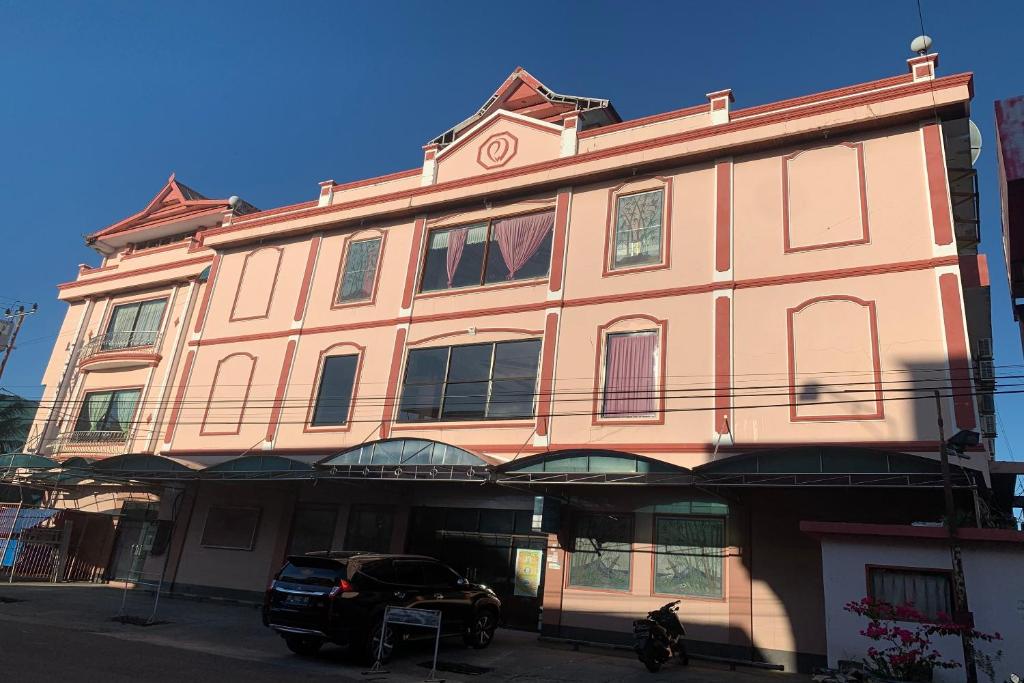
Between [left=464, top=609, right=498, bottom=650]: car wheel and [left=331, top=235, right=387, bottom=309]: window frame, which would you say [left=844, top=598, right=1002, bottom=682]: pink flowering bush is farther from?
[left=331, top=235, right=387, bottom=309]: window frame

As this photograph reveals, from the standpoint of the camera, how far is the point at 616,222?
17.9 metres

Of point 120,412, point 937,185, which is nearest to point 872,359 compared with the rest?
point 937,185

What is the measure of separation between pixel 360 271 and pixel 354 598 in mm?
12708

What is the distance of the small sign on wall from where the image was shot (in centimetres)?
1586

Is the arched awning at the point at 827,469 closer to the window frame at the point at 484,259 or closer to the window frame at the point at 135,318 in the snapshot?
the window frame at the point at 484,259

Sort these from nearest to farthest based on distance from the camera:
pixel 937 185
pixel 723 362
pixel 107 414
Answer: pixel 937 185 < pixel 723 362 < pixel 107 414

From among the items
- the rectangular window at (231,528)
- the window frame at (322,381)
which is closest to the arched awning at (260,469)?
the window frame at (322,381)

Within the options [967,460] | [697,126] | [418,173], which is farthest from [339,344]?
[967,460]

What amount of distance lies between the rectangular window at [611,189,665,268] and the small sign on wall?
7.40 meters

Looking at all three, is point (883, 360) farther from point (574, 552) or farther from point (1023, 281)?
point (574, 552)

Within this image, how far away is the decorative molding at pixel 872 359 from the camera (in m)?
13.1

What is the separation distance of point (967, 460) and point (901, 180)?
6209mm

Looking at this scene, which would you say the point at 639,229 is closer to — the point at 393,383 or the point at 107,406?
the point at 393,383

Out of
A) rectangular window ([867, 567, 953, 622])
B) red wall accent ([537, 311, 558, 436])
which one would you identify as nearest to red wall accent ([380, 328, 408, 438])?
red wall accent ([537, 311, 558, 436])
